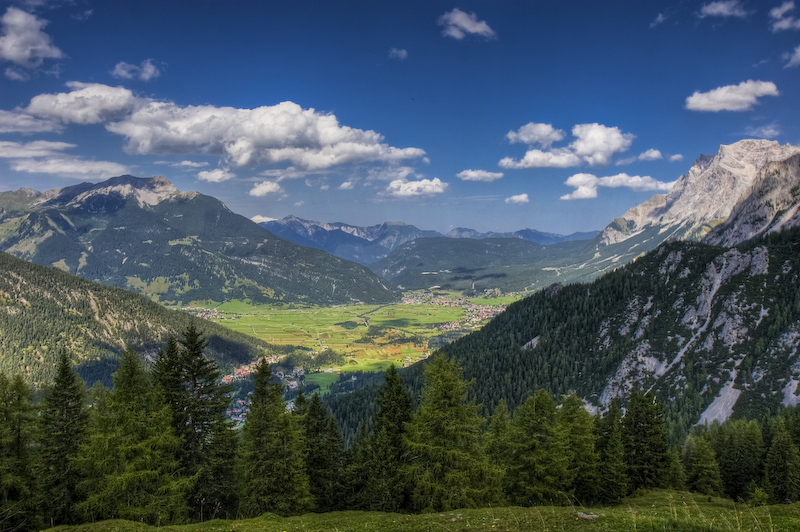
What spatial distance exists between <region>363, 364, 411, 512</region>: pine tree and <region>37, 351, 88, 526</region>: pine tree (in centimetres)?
2436

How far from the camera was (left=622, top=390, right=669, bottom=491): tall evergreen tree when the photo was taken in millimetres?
50438

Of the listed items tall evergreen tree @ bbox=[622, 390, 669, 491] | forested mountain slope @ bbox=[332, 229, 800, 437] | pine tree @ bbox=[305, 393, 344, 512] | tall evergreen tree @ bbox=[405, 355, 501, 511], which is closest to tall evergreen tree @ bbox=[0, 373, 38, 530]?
pine tree @ bbox=[305, 393, 344, 512]

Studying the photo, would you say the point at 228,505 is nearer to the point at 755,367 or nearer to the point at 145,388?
the point at 145,388

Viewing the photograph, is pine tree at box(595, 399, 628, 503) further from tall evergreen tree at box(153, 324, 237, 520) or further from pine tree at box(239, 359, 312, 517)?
tall evergreen tree at box(153, 324, 237, 520)

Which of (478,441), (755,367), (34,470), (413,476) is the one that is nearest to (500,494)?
(478,441)

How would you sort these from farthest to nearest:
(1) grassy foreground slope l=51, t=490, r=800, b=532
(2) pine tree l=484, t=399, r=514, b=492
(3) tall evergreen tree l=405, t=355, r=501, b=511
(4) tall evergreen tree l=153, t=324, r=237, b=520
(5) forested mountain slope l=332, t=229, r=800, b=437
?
(5) forested mountain slope l=332, t=229, r=800, b=437 < (2) pine tree l=484, t=399, r=514, b=492 < (4) tall evergreen tree l=153, t=324, r=237, b=520 < (3) tall evergreen tree l=405, t=355, r=501, b=511 < (1) grassy foreground slope l=51, t=490, r=800, b=532

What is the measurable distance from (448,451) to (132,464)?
77.3 feet

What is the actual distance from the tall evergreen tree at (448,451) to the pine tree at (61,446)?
91.4 feet

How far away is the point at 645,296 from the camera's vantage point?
166 meters

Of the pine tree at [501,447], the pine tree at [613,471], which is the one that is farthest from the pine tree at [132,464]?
the pine tree at [613,471]

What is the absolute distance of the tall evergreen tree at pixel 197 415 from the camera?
37344mm

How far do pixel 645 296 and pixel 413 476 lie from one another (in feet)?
524

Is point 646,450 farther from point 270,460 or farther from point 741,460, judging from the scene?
point 270,460

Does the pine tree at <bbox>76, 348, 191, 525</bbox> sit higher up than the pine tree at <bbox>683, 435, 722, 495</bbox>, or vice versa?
the pine tree at <bbox>76, 348, 191, 525</bbox>
